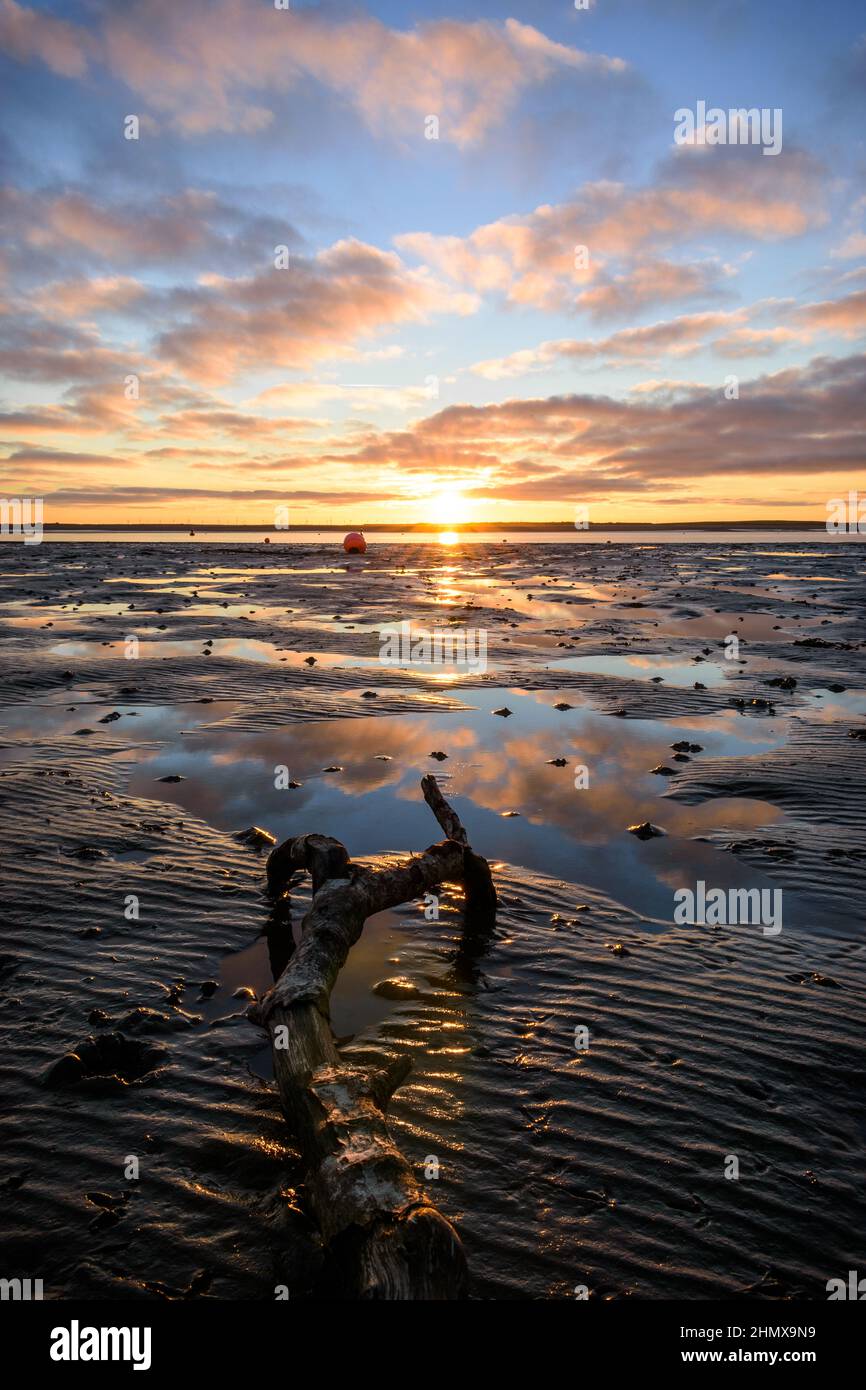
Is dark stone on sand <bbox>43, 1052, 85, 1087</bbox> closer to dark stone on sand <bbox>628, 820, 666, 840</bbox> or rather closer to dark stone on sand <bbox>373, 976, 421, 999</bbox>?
dark stone on sand <bbox>373, 976, 421, 999</bbox>

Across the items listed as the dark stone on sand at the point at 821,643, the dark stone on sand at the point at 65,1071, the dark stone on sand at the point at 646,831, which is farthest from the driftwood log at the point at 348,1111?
the dark stone on sand at the point at 821,643

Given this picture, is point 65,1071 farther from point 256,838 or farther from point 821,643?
point 821,643

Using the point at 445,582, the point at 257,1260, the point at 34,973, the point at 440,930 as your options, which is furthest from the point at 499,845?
the point at 445,582

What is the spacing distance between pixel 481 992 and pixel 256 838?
404 cm

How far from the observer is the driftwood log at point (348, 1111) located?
9.64ft

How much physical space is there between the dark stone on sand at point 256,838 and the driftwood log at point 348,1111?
194cm

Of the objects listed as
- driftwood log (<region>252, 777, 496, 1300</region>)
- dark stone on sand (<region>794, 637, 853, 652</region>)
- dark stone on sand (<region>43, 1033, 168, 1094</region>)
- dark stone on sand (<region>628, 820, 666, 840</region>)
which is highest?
dark stone on sand (<region>794, 637, 853, 652</region>)

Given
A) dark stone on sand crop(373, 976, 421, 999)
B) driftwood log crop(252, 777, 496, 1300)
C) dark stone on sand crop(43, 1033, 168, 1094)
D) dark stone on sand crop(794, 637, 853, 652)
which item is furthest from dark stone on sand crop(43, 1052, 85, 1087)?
dark stone on sand crop(794, 637, 853, 652)

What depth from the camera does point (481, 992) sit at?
589 centimetres

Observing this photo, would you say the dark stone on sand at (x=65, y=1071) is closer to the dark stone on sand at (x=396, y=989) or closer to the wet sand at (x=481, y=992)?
the wet sand at (x=481, y=992)

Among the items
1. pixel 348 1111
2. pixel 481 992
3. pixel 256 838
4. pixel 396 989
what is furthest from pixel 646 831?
pixel 348 1111

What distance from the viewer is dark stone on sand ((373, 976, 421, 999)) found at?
583 cm

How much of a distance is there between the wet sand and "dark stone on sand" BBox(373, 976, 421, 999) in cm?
5

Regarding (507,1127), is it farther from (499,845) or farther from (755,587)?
(755,587)
